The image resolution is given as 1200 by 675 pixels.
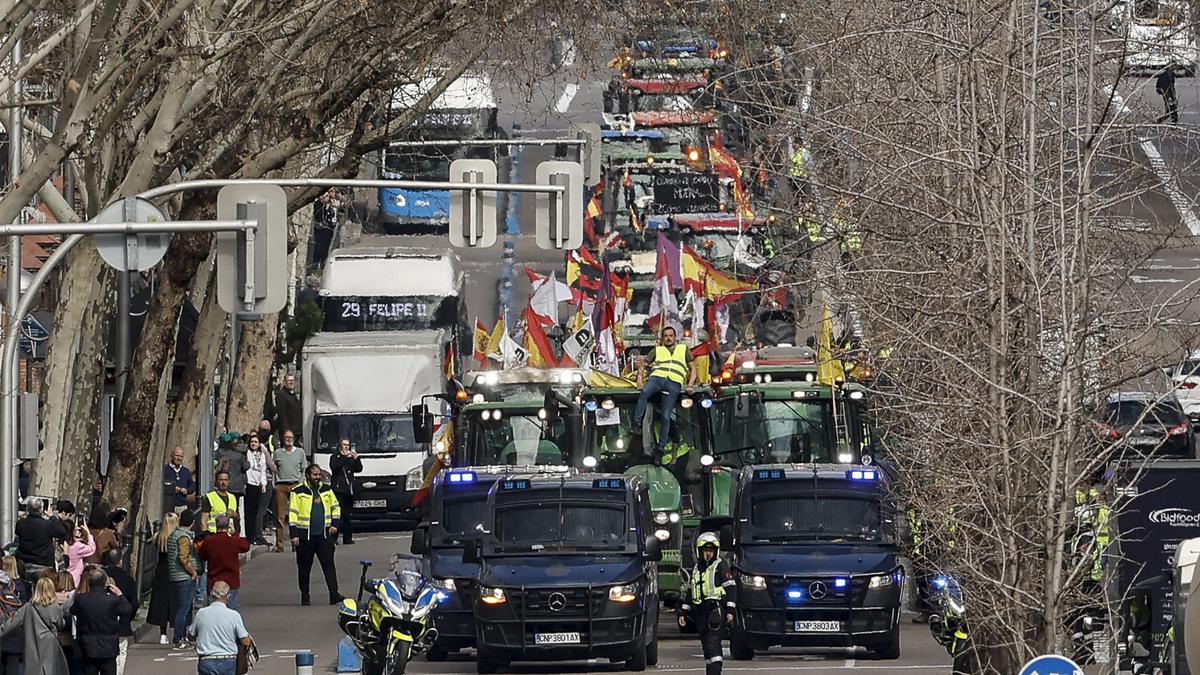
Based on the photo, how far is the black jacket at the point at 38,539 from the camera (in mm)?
25703

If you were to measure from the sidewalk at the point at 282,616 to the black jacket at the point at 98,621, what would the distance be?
3934 mm

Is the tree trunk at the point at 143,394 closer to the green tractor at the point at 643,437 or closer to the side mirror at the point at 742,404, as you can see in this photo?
the green tractor at the point at 643,437

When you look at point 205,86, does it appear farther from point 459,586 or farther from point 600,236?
point 600,236

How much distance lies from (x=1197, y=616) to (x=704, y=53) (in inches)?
720

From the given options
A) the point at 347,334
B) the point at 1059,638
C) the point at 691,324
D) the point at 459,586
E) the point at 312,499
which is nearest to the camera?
the point at 1059,638

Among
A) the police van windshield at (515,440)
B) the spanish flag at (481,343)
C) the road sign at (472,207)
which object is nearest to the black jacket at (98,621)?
the road sign at (472,207)

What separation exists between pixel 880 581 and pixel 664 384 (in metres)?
6.07

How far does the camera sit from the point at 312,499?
32.2 meters

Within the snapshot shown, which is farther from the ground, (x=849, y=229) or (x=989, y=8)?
(x=989, y=8)

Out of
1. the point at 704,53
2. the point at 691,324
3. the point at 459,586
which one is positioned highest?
the point at 704,53

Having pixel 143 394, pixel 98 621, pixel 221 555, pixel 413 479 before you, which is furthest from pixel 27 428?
pixel 413 479

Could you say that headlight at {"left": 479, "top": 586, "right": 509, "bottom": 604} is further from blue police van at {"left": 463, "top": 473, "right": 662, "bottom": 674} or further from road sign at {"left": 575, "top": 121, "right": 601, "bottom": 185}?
road sign at {"left": 575, "top": 121, "right": 601, "bottom": 185}

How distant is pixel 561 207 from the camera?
25.0 m

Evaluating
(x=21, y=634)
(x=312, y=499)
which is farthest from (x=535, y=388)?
(x=21, y=634)
